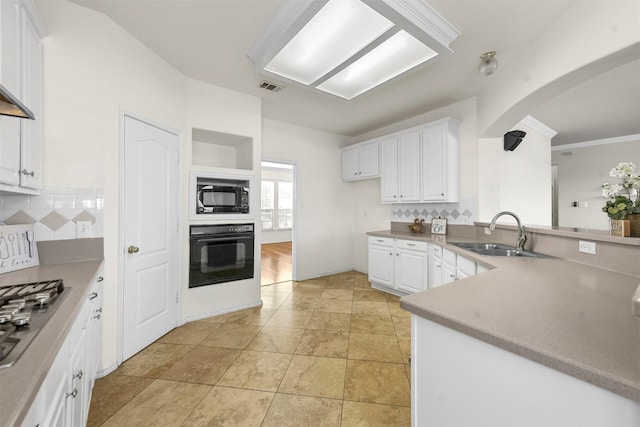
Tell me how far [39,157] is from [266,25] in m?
1.81

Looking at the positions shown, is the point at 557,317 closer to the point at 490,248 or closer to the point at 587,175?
the point at 490,248

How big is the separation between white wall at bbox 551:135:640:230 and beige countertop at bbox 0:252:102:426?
7.18 metres

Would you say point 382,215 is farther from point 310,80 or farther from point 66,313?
point 66,313

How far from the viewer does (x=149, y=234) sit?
2279 mm

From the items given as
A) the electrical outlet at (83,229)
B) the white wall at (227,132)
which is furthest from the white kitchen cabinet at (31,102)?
the white wall at (227,132)

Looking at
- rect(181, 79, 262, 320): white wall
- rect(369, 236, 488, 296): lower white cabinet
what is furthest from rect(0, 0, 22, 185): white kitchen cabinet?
rect(369, 236, 488, 296): lower white cabinet

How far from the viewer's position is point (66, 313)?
3.09 feet

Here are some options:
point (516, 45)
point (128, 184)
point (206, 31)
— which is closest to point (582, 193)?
point (516, 45)

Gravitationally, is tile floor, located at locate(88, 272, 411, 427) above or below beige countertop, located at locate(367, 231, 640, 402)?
below

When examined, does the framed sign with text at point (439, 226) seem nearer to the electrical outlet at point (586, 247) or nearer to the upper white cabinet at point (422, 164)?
the upper white cabinet at point (422, 164)

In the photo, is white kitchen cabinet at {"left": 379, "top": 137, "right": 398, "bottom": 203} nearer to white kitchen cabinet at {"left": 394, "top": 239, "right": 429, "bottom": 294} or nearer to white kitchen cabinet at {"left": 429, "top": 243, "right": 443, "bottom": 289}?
white kitchen cabinet at {"left": 394, "top": 239, "right": 429, "bottom": 294}

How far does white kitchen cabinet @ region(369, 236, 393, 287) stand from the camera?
3.58 m

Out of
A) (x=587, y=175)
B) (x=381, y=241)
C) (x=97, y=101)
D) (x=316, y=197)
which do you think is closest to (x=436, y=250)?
(x=381, y=241)

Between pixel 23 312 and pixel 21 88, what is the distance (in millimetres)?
1282
